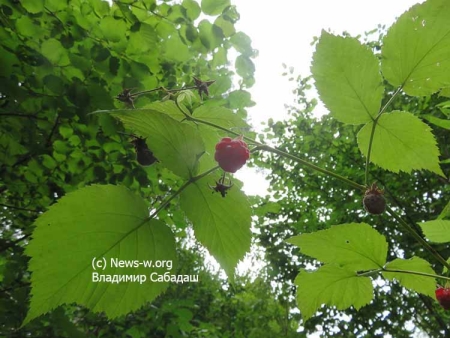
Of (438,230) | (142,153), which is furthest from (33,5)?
(438,230)

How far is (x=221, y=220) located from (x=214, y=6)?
67.4 inches

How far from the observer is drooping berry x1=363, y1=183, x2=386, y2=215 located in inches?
28.5

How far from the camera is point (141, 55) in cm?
251

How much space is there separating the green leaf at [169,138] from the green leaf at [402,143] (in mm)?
396

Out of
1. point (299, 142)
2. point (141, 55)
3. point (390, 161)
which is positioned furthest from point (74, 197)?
point (299, 142)

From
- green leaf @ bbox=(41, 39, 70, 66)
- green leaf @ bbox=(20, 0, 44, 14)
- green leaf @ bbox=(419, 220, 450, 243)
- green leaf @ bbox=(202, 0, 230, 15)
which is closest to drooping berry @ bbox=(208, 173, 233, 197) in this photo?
green leaf @ bbox=(419, 220, 450, 243)

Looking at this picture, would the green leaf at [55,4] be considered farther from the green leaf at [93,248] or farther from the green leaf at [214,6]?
the green leaf at [93,248]

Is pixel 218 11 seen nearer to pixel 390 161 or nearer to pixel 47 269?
pixel 390 161

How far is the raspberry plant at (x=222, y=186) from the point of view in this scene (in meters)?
0.66

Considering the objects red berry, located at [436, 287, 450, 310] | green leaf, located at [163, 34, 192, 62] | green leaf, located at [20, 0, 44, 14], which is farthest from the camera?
green leaf, located at [163, 34, 192, 62]

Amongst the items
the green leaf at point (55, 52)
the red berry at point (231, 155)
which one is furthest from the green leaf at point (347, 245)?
the green leaf at point (55, 52)

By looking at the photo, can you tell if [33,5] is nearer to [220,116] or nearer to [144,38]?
[144,38]

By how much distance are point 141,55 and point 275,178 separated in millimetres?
6494

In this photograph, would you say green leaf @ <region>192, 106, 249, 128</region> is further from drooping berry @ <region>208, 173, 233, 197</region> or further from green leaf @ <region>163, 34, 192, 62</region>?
green leaf @ <region>163, 34, 192, 62</region>
